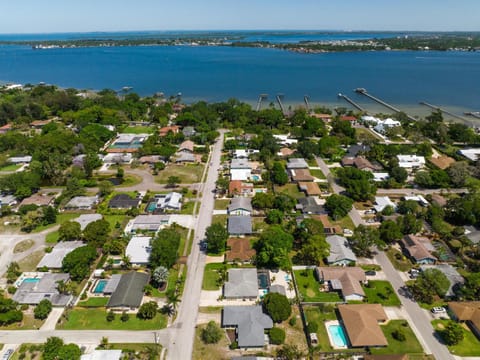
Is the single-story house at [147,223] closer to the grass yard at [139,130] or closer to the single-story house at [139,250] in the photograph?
the single-story house at [139,250]

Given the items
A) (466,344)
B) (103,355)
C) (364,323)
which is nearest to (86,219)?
(103,355)

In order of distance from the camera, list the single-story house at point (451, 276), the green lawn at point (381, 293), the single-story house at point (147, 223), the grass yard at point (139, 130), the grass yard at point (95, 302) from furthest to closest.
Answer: the grass yard at point (139, 130)
the single-story house at point (147, 223)
the single-story house at point (451, 276)
the green lawn at point (381, 293)
the grass yard at point (95, 302)

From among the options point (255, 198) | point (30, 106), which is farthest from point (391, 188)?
point (30, 106)

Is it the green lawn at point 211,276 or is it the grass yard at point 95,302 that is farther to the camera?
the green lawn at point 211,276

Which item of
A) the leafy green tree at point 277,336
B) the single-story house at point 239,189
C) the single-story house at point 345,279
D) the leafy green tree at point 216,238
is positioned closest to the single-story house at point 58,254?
the leafy green tree at point 216,238

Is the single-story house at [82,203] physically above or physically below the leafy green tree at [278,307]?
below

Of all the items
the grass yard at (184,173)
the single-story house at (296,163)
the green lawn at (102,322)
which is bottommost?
the green lawn at (102,322)

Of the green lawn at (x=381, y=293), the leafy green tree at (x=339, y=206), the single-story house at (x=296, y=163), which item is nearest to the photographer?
the green lawn at (x=381, y=293)

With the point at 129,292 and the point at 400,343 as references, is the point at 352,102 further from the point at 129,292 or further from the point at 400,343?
the point at 129,292
